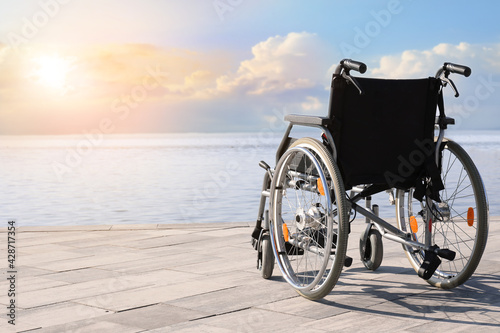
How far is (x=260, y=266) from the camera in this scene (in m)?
4.36

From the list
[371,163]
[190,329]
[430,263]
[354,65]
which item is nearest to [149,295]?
[190,329]

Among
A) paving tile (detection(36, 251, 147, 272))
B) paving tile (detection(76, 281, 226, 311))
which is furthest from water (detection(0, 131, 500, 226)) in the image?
paving tile (detection(76, 281, 226, 311))

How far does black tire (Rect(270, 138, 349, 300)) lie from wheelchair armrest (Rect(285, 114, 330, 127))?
0.31ft

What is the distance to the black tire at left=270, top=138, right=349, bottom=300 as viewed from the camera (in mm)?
3412

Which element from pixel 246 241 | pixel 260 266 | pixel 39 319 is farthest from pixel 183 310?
pixel 246 241

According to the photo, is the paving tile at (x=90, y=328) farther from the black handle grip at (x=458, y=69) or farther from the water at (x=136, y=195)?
the water at (x=136, y=195)

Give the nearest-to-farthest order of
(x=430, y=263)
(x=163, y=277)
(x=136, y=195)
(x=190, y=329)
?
1. (x=190, y=329)
2. (x=430, y=263)
3. (x=163, y=277)
4. (x=136, y=195)

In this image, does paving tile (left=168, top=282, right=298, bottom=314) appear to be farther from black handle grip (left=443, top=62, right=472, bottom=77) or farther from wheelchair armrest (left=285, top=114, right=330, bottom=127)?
black handle grip (left=443, top=62, right=472, bottom=77)

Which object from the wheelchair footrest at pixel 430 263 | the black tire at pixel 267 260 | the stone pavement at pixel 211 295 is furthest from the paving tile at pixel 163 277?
the wheelchair footrest at pixel 430 263

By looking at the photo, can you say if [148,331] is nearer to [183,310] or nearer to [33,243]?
[183,310]

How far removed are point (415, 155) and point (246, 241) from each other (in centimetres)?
217

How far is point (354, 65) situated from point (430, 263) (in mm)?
1089

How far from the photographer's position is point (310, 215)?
12.5 feet

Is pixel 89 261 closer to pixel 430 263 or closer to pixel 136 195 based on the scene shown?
pixel 430 263
